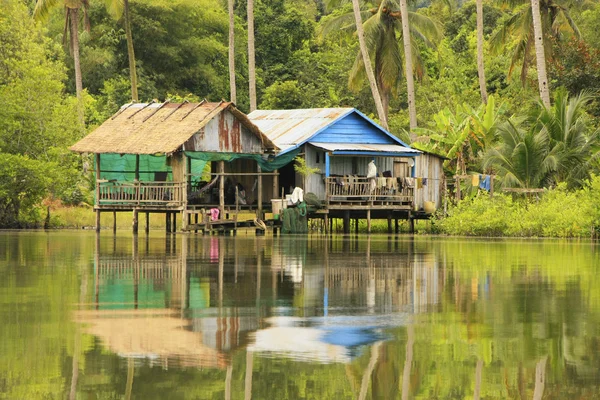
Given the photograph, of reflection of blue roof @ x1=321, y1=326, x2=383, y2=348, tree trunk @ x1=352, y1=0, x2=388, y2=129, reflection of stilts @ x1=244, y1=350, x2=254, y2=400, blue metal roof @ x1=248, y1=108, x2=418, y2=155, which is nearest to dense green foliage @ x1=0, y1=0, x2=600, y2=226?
tree trunk @ x1=352, y1=0, x2=388, y2=129

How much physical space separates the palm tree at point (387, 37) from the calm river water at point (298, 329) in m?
30.3

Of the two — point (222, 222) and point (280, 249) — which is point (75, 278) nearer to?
point (280, 249)

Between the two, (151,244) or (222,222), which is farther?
(222,222)

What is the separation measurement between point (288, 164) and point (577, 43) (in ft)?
35.8

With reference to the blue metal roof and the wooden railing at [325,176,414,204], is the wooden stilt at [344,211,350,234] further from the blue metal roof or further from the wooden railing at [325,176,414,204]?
the blue metal roof

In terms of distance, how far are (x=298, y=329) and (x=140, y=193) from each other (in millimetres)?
26555

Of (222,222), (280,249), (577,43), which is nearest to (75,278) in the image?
(280,249)

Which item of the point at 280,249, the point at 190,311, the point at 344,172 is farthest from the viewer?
the point at 344,172

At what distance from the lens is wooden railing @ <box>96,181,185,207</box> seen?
36.4 m

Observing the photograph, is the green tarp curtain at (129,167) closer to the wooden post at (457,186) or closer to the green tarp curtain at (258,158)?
the green tarp curtain at (258,158)

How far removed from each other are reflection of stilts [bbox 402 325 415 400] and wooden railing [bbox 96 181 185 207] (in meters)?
25.2

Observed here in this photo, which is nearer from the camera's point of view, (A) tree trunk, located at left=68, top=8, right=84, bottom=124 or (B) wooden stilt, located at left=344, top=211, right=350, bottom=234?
(B) wooden stilt, located at left=344, top=211, right=350, bottom=234

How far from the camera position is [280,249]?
2603 cm

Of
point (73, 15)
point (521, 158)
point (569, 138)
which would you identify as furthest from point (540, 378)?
point (73, 15)
